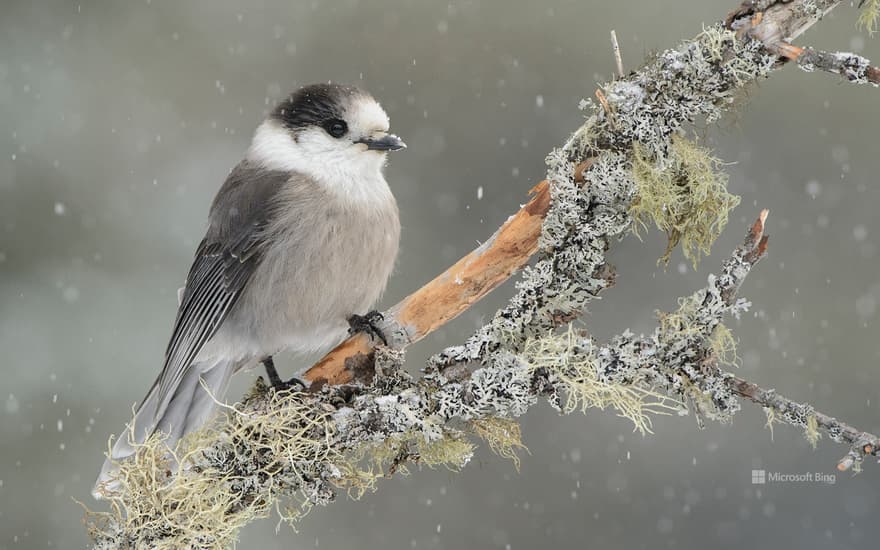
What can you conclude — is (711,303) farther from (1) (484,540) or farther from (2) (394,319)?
(1) (484,540)

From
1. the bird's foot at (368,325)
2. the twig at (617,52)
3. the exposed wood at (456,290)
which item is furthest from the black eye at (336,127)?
the twig at (617,52)

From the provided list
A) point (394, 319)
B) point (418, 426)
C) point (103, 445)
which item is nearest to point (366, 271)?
point (394, 319)

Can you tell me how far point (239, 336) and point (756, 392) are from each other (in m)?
1.76

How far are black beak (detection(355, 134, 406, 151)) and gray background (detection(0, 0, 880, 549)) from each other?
1.07 metres

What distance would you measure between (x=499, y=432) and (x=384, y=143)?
118 centimetres

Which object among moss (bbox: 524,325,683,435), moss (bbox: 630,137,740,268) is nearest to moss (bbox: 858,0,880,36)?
moss (bbox: 630,137,740,268)

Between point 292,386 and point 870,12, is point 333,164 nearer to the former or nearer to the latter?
point 292,386

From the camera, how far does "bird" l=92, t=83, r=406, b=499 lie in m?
3.19

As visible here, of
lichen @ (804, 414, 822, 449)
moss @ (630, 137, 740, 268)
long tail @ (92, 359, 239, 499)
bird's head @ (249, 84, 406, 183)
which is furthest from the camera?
bird's head @ (249, 84, 406, 183)

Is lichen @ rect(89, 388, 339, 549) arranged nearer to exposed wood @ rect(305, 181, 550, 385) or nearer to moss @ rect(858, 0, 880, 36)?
exposed wood @ rect(305, 181, 550, 385)

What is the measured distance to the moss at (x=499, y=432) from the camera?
8.30 ft

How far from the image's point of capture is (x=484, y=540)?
175 inches

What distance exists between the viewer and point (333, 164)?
3.35 meters

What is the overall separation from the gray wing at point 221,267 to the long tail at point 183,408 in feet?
0.17
